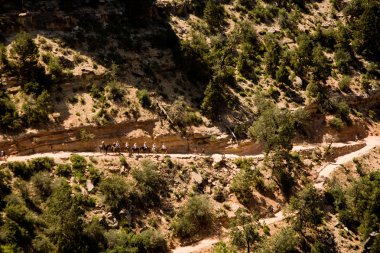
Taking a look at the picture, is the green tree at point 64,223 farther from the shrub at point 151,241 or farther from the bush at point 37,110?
the bush at point 37,110

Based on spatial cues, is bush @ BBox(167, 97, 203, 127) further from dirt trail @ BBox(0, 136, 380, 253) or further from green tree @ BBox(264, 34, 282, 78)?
green tree @ BBox(264, 34, 282, 78)

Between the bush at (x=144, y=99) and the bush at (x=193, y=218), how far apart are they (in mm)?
15727

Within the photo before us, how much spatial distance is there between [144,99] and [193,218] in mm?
19208

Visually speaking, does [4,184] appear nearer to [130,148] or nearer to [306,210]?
[130,148]

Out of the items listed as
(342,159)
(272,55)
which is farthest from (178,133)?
(342,159)

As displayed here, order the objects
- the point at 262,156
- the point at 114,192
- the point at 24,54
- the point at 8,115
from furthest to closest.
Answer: the point at 262,156
the point at 24,54
the point at 8,115
the point at 114,192

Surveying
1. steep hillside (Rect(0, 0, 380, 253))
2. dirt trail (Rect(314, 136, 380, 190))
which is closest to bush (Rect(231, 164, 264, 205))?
steep hillside (Rect(0, 0, 380, 253))

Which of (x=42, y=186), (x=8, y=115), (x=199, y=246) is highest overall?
(x=8, y=115)

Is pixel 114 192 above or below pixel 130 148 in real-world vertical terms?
below

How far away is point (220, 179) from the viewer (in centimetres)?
6962

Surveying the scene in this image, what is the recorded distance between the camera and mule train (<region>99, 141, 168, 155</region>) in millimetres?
66625

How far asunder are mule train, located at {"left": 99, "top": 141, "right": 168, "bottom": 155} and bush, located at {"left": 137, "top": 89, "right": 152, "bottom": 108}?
6316 millimetres

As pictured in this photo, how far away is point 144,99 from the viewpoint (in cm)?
7262

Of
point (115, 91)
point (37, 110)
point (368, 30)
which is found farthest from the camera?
point (368, 30)
